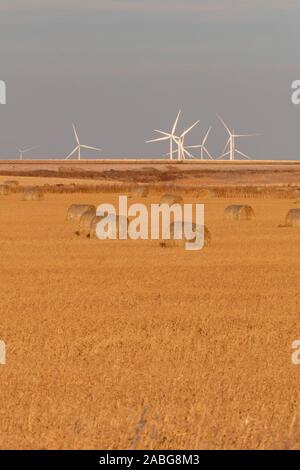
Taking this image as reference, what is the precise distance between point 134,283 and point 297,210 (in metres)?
16.5

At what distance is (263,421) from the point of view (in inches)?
374

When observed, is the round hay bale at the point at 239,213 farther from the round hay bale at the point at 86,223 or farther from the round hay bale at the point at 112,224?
the round hay bale at the point at 112,224

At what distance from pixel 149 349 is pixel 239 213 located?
25.9 meters

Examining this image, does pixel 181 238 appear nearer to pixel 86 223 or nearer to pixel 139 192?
pixel 86 223

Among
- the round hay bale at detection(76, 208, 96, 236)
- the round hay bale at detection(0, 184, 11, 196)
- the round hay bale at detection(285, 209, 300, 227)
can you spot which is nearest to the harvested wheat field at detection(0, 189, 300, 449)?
Answer: the round hay bale at detection(76, 208, 96, 236)

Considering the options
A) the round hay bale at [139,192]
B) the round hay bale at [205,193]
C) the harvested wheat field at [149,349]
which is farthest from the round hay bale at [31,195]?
the harvested wheat field at [149,349]

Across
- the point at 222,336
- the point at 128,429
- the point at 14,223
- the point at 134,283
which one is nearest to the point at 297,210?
the point at 14,223

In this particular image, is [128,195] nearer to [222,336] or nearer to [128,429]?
[222,336]

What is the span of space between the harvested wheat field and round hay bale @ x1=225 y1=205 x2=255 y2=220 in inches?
469

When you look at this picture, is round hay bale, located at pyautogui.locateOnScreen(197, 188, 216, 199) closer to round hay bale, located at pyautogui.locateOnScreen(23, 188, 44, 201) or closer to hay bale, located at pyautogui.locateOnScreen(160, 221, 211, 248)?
round hay bale, located at pyautogui.locateOnScreen(23, 188, 44, 201)

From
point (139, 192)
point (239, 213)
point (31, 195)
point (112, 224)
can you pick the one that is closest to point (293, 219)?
point (239, 213)

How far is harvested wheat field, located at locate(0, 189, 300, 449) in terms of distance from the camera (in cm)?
922

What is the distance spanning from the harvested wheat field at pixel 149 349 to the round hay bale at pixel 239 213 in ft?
39.1

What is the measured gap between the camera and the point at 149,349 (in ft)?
43.5
